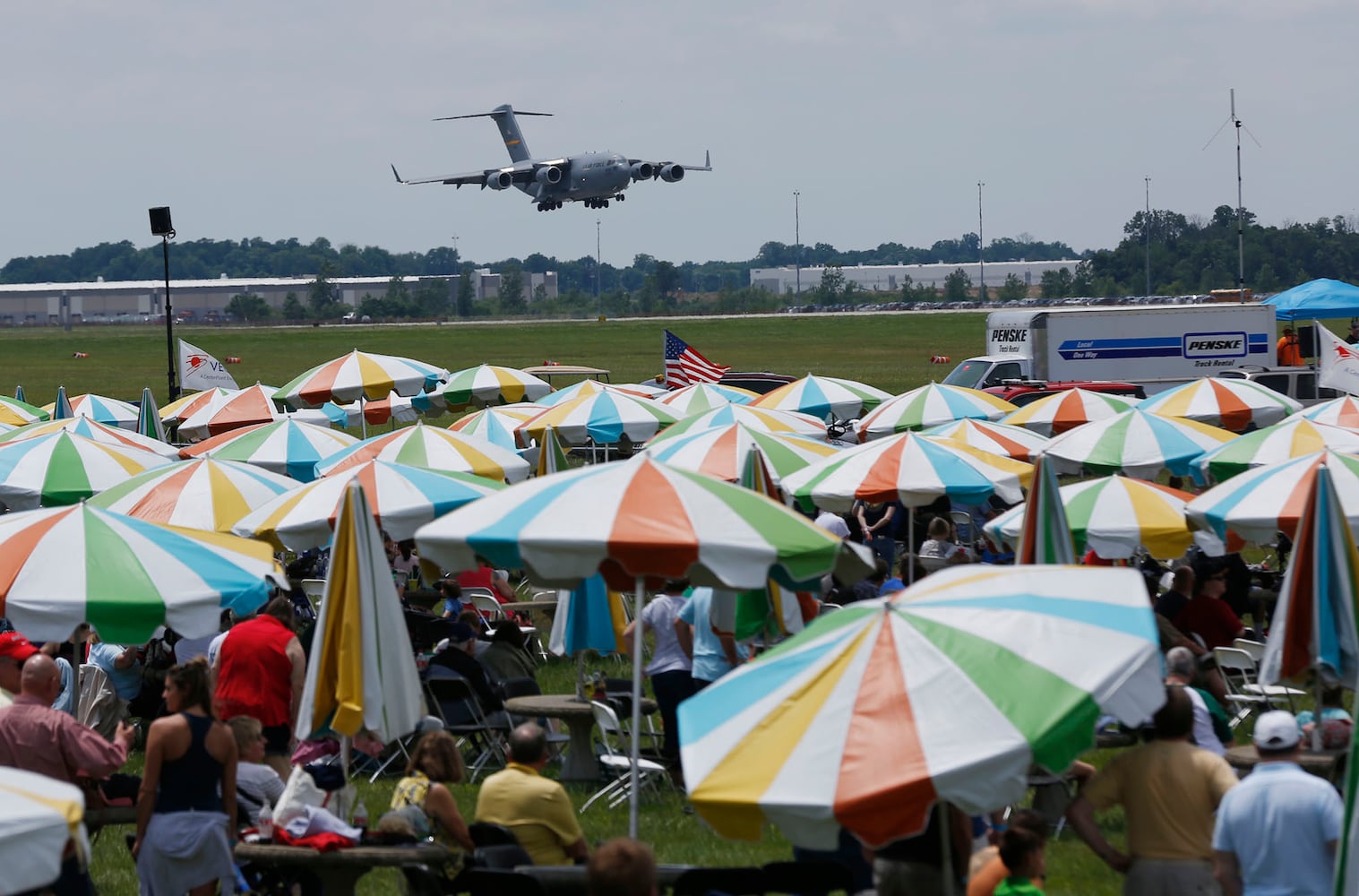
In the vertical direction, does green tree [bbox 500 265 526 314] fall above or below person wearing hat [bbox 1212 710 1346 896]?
above

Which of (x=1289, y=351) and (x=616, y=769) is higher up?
(x=1289, y=351)

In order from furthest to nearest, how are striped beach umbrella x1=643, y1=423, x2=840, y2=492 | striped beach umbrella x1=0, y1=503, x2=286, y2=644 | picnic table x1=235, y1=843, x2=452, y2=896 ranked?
striped beach umbrella x1=643, y1=423, x2=840, y2=492
striped beach umbrella x1=0, y1=503, x2=286, y2=644
picnic table x1=235, y1=843, x2=452, y2=896

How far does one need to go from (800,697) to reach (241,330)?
407ft

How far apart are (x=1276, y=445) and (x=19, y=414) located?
16.1 meters

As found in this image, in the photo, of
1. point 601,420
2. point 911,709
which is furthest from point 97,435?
point 911,709

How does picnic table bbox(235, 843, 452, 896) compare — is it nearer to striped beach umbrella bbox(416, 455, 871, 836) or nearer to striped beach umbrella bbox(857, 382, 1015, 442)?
striped beach umbrella bbox(416, 455, 871, 836)

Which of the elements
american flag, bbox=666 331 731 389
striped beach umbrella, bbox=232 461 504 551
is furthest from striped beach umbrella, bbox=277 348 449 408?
striped beach umbrella, bbox=232 461 504 551

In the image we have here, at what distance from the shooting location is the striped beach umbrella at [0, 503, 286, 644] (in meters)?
8.38

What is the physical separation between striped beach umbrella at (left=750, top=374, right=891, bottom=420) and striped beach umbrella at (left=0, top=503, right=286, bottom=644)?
479 inches

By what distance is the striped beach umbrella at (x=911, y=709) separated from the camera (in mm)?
5074

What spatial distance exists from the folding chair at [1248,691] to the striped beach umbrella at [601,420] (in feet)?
28.0

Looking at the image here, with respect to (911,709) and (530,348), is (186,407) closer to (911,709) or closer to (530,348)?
(911,709)

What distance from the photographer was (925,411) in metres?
19.0

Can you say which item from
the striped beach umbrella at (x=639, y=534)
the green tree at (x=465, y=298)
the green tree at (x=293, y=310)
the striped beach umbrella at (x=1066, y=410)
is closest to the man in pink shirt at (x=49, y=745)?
the striped beach umbrella at (x=639, y=534)
